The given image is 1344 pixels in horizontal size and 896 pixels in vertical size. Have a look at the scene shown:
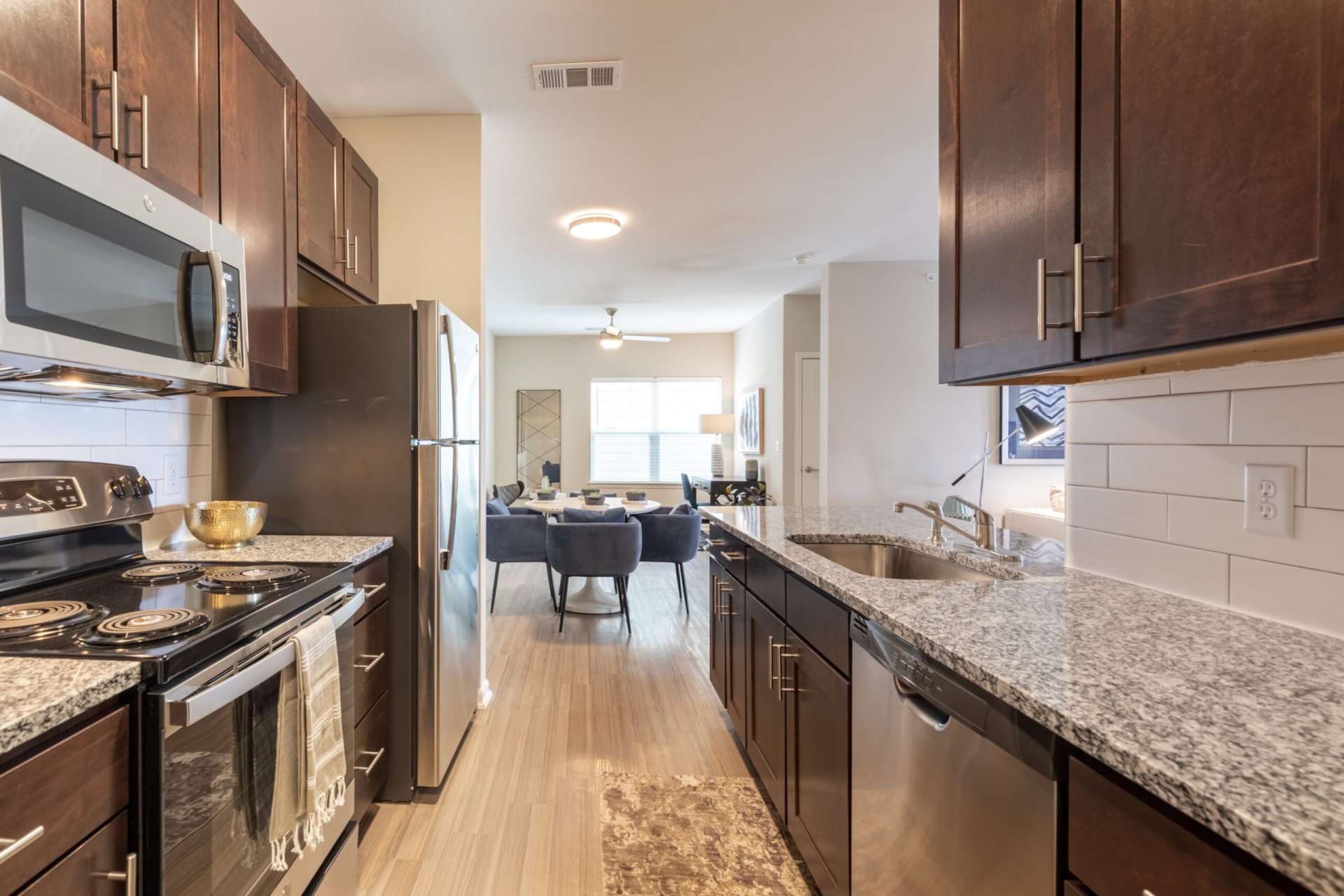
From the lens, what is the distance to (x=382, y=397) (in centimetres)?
195

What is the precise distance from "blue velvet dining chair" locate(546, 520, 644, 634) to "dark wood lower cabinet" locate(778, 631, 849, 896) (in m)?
2.07

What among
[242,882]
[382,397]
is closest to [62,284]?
[382,397]

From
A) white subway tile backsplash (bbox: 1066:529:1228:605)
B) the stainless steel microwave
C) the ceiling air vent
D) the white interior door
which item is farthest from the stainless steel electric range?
the white interior door

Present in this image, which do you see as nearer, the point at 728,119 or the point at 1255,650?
the point at 1255,650

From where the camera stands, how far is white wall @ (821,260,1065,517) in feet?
15.6

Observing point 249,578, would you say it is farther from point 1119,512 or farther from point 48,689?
point 1119,512

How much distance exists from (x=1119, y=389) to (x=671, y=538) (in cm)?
Answer: 313

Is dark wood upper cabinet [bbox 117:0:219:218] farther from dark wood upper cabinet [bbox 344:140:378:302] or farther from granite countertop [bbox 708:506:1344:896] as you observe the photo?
granite countertop [bbox 708:506:1344:896]

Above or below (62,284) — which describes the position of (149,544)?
below

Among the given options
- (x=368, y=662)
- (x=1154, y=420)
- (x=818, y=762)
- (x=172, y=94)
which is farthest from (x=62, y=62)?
(x=1154, y=420)

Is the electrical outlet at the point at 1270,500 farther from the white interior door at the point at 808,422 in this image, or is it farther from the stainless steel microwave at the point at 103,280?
the white interior door at the point at 808,422

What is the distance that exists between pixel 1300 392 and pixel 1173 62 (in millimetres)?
588

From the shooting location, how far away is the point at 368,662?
5.82 feet

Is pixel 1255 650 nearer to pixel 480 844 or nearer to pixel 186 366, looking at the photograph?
pixel 480 844
